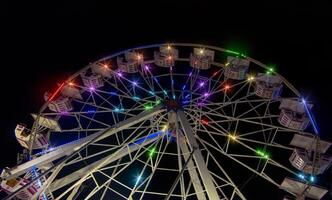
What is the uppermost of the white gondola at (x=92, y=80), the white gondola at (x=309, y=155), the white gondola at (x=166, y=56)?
the white gondola at (x=166, y=56)

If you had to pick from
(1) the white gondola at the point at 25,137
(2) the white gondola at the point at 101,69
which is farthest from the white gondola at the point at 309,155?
(1) the white gondola at the point at 25,137

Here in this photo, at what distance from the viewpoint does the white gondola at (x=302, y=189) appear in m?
13.1

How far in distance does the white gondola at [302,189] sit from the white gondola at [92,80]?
9.98 m

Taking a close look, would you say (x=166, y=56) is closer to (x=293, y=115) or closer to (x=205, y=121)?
(x=205, y=121)

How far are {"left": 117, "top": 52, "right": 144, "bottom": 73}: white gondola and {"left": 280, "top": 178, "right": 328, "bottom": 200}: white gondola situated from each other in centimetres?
910

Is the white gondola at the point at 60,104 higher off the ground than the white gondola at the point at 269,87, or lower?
lower

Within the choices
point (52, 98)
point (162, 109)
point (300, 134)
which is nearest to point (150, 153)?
point (162, 109)

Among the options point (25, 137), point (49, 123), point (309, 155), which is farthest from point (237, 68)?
point (25, 137)

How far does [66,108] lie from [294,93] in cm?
1061

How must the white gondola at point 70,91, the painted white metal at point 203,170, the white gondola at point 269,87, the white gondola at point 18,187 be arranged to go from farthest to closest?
the white gondola at point 70,91 → the white gondola at point 269,87 → the white gondola at point 18,187 → the painted white metal at point 203,170

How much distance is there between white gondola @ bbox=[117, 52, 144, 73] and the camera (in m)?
17.9

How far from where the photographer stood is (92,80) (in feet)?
57.3

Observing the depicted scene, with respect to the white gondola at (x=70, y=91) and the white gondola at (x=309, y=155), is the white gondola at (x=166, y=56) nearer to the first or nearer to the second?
the white gondola at (x=70, y=91)

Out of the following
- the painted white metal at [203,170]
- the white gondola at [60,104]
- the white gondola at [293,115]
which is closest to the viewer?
the painted white metal at [203,170]
